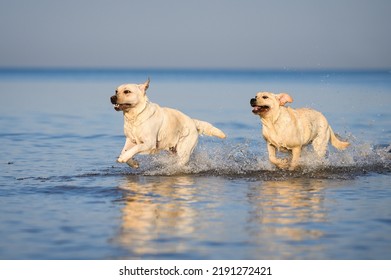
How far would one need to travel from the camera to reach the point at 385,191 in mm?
13008

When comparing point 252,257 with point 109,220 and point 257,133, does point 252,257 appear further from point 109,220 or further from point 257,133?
point 257,133

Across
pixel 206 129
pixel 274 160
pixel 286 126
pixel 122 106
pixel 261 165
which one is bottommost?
pixel 261 165

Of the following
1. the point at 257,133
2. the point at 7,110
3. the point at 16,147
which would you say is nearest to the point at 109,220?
the point at 16,147

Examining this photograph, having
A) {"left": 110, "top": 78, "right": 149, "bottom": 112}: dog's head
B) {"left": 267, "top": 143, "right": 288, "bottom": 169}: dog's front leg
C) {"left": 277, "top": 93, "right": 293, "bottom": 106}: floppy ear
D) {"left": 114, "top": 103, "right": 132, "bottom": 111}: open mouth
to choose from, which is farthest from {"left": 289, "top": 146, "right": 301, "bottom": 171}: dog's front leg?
{"left": 114, "top": 103, "right": 132, "bottom": 111}: open mouth

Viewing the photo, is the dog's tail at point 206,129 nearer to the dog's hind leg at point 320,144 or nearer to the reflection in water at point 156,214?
the reflection in water at point 156,214

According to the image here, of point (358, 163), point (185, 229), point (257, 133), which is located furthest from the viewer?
point (257, 133)

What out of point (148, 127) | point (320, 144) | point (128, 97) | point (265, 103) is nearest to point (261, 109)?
point (265, 103)

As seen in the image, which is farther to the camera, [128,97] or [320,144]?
[320,144]

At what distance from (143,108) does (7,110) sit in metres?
21.1

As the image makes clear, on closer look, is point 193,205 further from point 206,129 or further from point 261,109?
point 206,129

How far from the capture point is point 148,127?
1374cm

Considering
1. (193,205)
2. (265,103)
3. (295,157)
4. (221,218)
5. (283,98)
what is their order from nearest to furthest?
(221,218)
(193,205)
(265,103)
(283,98)
(295,157)

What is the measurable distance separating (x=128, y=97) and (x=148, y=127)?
0.60m

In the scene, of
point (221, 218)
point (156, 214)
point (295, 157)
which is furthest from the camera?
point (295, 157)
